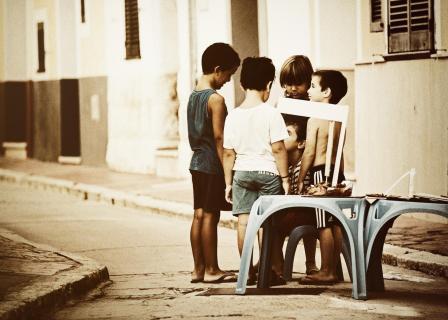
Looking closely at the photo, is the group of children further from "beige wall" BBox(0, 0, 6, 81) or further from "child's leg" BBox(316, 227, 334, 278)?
"beige wall" BBox(0, 0, 6, 81)

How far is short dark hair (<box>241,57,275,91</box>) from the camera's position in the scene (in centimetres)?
921

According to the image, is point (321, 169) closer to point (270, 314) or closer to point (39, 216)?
point (270, 314)

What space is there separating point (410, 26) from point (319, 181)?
539 centimetres

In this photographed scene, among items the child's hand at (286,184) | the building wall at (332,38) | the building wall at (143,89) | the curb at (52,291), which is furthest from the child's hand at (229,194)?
the building wall at (143,89)

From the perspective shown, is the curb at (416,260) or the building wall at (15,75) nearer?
the curb at (416,260)

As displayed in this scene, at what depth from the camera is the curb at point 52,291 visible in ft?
26.4

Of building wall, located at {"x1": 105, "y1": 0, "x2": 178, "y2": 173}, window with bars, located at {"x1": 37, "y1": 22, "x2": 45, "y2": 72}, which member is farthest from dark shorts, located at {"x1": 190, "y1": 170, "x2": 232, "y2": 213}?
window with bars, located at {"x1": 37, "y1": 22, "x2": 45, "y2": 72}

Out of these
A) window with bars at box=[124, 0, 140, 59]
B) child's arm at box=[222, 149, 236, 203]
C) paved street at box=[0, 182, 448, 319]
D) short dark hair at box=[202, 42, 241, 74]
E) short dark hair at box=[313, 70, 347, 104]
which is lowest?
paved street at box=[0, 182, 448, 319]

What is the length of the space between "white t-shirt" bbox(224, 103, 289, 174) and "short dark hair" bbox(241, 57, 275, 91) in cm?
17

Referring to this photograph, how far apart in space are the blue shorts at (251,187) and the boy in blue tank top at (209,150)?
317mm

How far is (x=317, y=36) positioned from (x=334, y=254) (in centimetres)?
Answer: 747

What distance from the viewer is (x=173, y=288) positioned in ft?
30.8

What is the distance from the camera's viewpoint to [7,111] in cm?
2956

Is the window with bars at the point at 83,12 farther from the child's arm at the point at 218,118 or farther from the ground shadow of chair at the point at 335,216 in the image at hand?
the ground shadow of chair at the point at 335,216
